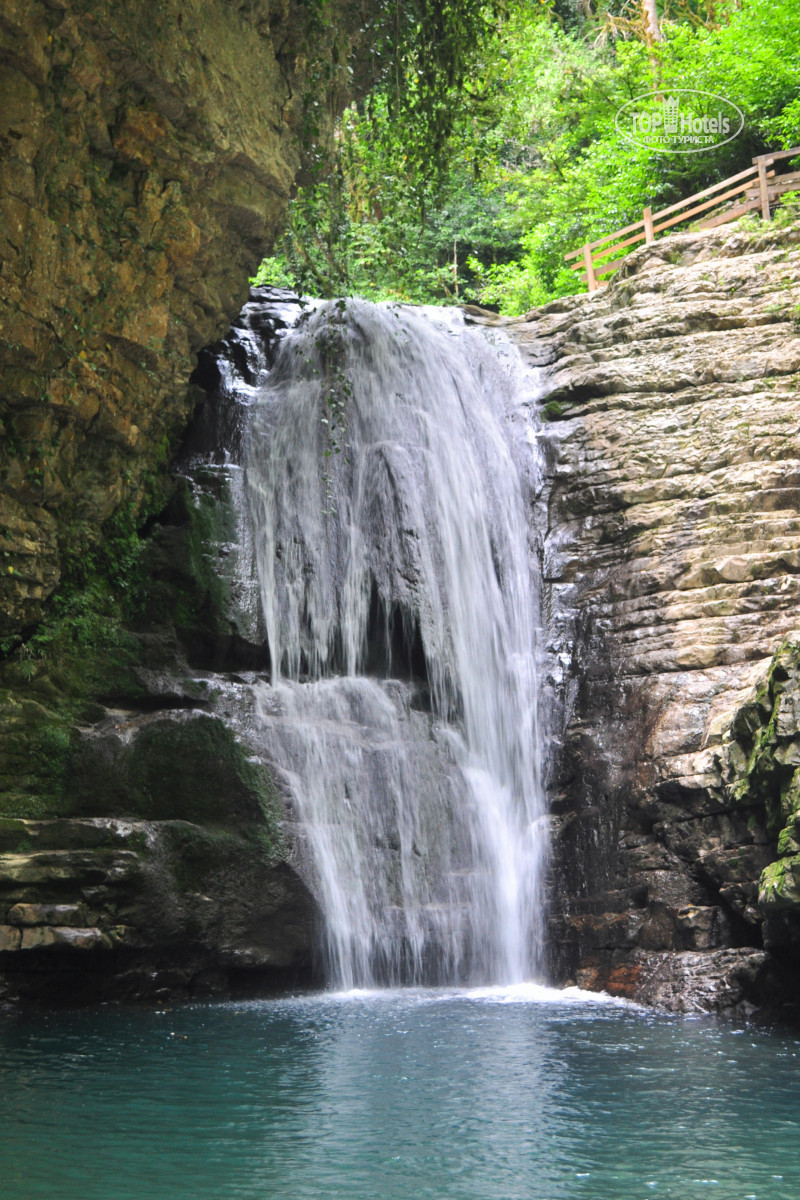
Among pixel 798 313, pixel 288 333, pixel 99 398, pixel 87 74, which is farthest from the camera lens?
pixel 288 333

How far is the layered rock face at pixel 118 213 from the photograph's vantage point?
7.95m

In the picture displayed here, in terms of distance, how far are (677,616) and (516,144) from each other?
23.3 m

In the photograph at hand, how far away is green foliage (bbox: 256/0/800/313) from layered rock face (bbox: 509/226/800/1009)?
2840 millimetres

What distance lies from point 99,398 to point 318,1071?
615 cm

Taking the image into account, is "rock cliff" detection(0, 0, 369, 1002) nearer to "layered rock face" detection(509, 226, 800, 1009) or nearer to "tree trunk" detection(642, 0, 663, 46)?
Result: "layered rock face" detection(509, 226, 800, 1009)

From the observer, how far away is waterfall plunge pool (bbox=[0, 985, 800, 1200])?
171 inches

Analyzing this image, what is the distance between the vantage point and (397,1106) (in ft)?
17.9

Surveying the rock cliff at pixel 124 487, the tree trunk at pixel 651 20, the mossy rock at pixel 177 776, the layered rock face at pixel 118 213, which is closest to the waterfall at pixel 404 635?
the mossy rock at pixel 177 776

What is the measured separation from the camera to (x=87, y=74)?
8047mm

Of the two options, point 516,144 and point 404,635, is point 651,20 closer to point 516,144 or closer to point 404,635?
point 516,144

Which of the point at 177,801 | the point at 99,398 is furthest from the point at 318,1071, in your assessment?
the point at 99,398

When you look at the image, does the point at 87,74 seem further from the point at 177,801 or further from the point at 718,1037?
Answer: the point at 718,1037

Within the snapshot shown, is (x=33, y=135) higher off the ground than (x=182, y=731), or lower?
higher

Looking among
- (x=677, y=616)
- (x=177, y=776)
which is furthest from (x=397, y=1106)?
(x=677, y=616)
